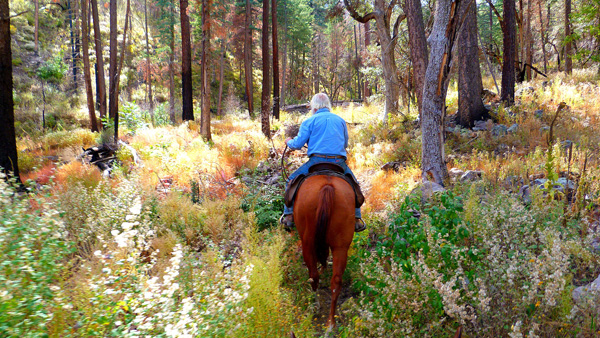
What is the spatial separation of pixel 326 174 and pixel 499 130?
25.1 ft

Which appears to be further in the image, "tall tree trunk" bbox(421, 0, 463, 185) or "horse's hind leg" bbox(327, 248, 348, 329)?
"tall tree trunk" bbox(421, 0, 463, 185)

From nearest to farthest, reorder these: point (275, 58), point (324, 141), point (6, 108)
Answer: point (324, 141), point (6, 108), point (275, 58)

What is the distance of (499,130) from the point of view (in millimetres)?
9828

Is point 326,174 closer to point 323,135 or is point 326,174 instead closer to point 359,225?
point 323,135

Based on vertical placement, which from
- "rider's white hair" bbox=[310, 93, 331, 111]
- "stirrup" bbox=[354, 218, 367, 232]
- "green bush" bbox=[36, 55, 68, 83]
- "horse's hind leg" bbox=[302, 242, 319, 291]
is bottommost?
"horse's hind leg" bbox=[302, 242, 319, 291]

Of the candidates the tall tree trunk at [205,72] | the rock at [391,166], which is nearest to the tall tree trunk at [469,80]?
the rock at [391,166]

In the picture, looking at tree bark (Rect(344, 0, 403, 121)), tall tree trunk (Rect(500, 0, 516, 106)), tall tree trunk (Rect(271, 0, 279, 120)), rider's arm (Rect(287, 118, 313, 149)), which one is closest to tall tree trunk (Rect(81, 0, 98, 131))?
tall tree trunk (Rect(271, 0, 279, 120))

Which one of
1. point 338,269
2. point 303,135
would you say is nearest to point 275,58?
point 303,135

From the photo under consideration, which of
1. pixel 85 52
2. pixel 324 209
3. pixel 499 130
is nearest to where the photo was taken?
pixel 324 209

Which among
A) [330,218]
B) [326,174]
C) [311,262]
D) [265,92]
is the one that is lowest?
[311,262]

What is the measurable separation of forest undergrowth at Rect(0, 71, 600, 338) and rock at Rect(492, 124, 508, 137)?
10 centimetres

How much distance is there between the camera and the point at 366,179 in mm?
8688

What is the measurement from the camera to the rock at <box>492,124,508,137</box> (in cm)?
962

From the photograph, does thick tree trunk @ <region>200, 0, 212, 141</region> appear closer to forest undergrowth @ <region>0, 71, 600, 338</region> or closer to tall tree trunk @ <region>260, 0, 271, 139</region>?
forest undergrowth @ <region>0, 71, 600, 338</region>
